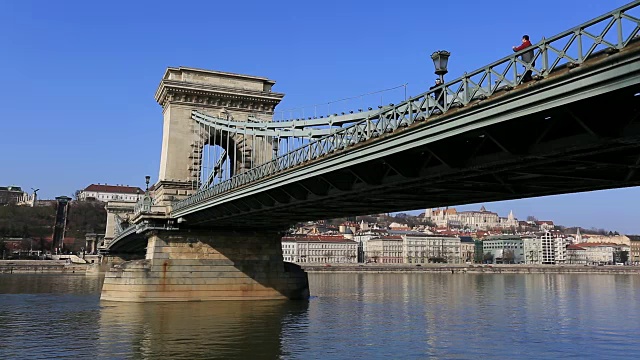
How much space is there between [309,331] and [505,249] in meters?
168

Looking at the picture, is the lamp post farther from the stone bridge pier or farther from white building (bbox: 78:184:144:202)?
white building (bbox: 78:184:144:202)

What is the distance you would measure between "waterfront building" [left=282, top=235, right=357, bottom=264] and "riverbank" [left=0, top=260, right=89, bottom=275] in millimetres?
50972

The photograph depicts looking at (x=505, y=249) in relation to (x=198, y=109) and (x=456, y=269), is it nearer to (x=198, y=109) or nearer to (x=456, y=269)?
(x=456, y=269)

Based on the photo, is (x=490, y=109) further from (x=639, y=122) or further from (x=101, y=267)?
(x=101, y=267)

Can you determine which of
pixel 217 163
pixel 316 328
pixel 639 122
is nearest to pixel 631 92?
pixel 639 122

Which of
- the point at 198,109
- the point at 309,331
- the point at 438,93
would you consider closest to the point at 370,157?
the point at 438,93

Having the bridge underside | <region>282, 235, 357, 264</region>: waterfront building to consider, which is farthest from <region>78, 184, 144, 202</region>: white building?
the bridge underside

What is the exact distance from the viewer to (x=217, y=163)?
1758 inches

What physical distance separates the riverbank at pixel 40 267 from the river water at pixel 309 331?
66.0 metres

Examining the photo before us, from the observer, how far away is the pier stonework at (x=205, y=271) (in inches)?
1366

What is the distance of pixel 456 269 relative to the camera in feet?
448

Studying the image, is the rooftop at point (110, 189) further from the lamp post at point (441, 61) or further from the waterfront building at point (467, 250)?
the lamp post at point (441, 61)

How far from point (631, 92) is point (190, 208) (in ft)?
86.7

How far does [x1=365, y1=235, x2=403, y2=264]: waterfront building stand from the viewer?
164500 mm
